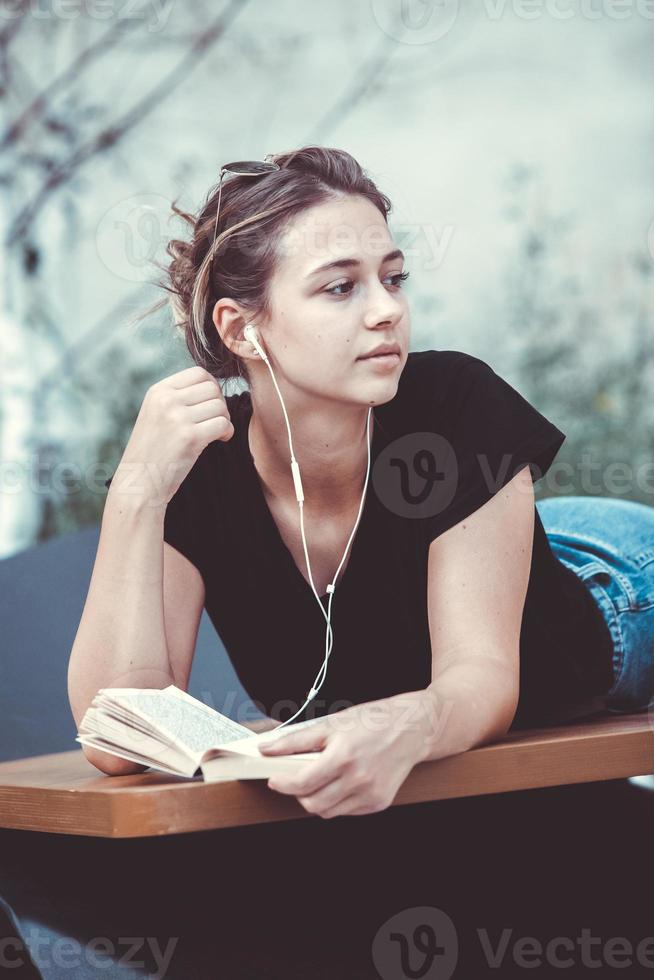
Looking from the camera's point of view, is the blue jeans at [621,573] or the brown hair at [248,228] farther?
the blue jeans at [621,573]

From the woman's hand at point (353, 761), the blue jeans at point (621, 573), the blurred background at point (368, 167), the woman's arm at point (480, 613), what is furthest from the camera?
the blurred background at point (368, 167)

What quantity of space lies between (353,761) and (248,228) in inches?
35.0

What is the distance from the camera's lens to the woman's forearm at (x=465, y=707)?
123 centimetres

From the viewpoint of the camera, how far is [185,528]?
5.97 ft

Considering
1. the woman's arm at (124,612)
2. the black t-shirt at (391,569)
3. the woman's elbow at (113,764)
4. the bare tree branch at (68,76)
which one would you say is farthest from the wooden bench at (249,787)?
the bare tree branch at (68,76)

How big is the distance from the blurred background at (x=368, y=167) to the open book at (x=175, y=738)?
114 inches

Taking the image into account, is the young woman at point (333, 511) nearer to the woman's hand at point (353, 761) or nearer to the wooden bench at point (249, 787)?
the wooden bench at point (249, 787)

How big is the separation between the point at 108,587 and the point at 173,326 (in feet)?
1.80

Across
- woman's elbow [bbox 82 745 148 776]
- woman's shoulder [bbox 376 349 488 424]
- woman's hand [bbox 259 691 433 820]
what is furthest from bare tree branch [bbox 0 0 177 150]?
woman's hand [bbox 259 691 433 820]

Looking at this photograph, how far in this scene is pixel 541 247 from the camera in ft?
13.6

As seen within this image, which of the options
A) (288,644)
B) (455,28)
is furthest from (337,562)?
(455,28)

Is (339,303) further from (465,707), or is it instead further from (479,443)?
(465,707)

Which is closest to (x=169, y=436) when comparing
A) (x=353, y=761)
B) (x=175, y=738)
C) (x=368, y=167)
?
(x=175, y=738)

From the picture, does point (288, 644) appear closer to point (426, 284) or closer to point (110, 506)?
point (110, 506)
